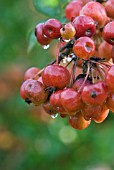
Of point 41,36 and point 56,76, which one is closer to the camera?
point 56,76

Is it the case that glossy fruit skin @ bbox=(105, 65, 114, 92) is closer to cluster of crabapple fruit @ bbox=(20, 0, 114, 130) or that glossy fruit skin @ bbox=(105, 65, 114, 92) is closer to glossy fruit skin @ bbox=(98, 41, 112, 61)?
cluster of crabapple fruit @ bbox=(20, 0, 114, 130)

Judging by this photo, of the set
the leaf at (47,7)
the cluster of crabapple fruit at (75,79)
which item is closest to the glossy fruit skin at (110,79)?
the cluster of crabapple fruit at (75,79)

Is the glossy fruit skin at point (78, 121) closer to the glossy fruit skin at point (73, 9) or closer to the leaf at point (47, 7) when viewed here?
the glossy fruit skin at point (73, 9)

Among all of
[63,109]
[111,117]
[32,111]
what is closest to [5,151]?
[32,111]

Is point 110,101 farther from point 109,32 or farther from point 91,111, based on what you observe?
point 109,32

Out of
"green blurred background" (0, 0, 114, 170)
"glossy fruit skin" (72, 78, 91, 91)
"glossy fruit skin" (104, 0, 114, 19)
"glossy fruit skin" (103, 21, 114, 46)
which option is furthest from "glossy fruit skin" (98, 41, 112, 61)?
"green blurred background" (0, 0, 114, 170)

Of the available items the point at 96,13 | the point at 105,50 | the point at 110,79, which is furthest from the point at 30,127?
the point at 110,79

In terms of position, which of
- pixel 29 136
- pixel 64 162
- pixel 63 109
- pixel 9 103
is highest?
pixel 63 109

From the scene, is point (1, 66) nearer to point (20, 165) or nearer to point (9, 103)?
point (9, 103)
